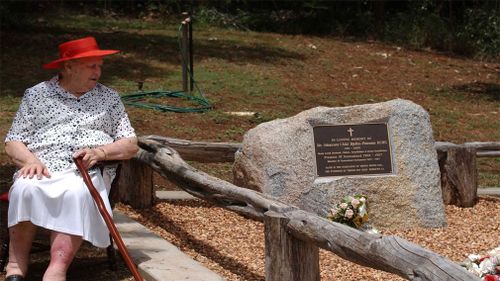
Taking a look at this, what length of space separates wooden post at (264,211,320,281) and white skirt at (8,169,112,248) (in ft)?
3.18

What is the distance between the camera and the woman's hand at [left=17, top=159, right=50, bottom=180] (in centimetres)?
502

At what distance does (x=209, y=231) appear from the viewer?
267 inches

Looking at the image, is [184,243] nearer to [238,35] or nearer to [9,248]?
[9,248]

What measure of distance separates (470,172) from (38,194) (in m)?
4.03

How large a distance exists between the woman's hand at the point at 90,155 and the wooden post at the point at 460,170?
3.44 meters

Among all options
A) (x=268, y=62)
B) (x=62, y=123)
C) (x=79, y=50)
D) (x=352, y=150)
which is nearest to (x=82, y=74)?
(x=79, y=50)

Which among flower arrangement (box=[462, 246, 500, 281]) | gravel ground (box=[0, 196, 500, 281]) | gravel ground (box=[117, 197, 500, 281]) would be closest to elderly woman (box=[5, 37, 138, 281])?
gravel ground (box=[0, 196, 500, 281])

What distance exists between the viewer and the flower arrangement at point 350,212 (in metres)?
6.75

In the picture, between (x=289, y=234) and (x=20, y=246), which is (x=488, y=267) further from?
(x=20, y=246)

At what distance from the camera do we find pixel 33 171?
5.02 metres

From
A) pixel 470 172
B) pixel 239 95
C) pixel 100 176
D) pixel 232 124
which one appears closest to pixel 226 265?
pixel 100 176

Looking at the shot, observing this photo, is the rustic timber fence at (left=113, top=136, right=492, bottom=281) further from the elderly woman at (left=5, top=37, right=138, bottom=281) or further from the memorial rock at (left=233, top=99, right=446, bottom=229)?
the elderly woman at (left=5, top=37, right=138, bottom=281)

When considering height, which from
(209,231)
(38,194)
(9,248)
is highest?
(38,194)

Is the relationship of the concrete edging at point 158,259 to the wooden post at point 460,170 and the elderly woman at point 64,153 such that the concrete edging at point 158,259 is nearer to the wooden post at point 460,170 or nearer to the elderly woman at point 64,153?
the elderly woman at point 64,153
